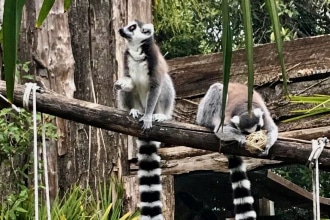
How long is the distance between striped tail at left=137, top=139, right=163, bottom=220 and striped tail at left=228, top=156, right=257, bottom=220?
13.2 inches

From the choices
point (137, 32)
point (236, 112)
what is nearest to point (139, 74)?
point (137, 32)

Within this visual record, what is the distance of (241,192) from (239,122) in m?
0.43

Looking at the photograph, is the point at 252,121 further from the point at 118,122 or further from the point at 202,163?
the point at 118,122

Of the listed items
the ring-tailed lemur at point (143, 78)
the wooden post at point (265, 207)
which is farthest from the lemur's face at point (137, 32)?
the wooden post at point (265, 207)

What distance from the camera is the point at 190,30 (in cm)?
714

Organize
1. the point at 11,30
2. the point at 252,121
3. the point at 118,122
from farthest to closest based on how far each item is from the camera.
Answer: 1. the point at 252,121
2. the point at 118,122
3. the point at 11,30

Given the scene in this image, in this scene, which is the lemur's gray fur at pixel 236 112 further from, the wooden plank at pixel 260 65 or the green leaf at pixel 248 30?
the green leaf at pixel 248 30

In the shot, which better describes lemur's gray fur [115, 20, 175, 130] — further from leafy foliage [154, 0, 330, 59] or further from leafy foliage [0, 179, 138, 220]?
leafy foliage [154, 0, 330, 59]

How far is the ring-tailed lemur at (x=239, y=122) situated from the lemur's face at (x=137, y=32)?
47 cm

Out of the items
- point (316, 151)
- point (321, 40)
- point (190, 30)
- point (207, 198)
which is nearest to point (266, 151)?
point (316, 151)

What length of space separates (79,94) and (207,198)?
7.85ft

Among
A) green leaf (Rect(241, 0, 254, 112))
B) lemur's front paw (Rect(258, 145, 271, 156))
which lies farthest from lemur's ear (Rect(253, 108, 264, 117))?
green leaf (Rect(241, 0, 254, 112))

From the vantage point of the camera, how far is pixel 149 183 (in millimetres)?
2807

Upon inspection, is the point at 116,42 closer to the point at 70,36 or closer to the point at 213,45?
the point at 70,36
